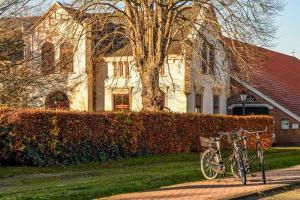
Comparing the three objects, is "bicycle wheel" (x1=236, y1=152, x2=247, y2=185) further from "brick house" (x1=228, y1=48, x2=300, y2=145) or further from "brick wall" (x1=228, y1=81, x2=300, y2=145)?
"brick wall" (x1=228, y1=81, x2=300, y2=145)

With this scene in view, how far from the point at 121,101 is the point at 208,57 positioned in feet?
24.0

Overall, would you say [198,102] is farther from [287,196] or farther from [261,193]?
[287,196]

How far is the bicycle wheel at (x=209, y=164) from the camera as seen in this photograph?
1587cm


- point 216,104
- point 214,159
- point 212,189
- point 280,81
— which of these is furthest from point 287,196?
point 280,81

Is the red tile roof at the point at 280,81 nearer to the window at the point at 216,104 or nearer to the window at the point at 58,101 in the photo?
the window at the point at 216,104

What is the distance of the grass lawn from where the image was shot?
1300 cm

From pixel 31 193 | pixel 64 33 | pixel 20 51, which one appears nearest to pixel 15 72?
pixel 20 51

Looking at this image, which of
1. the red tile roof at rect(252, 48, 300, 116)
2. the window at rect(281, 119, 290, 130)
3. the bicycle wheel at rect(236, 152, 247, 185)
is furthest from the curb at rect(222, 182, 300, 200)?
the window at rect(281, 119, 290, 130)

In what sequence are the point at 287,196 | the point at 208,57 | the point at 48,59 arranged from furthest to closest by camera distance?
the point at 208,57 → the point at 48,59 → the point at 287,196

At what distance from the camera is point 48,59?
33844 millimetres

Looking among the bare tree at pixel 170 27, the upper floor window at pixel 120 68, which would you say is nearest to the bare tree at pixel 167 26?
the bare tree at pixel 170 27

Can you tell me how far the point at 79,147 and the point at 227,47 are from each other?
31.4ft

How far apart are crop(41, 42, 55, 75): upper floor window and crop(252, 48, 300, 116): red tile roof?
14.5 meters

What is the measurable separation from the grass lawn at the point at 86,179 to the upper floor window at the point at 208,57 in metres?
7.38
